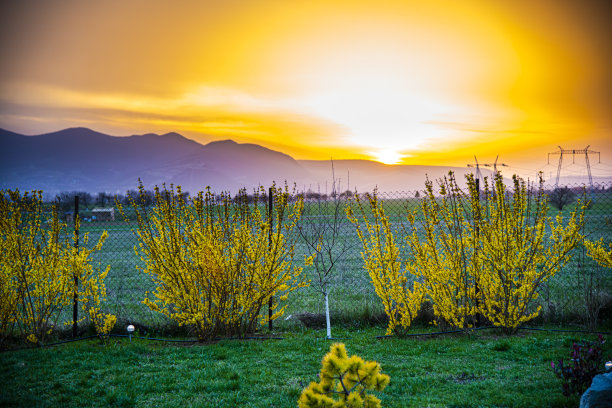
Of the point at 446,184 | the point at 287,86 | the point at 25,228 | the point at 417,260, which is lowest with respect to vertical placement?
the point at 417,260

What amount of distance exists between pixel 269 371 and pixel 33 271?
412 centimetres

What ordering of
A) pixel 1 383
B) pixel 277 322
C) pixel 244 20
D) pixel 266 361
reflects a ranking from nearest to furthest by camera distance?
pixel 1 383, pixel 266 361, pixel 277 322, pixel 244 20

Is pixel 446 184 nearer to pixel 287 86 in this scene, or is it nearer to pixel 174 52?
pixel 287 86

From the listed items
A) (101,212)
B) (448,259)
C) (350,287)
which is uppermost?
(101,212)

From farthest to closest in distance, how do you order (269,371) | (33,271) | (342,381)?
(33,271) → (269,371) → (342,381)

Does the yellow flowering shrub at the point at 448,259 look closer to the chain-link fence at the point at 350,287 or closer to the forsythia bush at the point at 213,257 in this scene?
the chain-link fence at the point at 350,287

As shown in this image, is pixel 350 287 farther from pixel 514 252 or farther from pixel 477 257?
pixel 514 252

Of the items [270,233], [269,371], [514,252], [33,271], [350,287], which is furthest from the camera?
[350,287]

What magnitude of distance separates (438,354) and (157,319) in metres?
4.84

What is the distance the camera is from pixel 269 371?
15.0ft

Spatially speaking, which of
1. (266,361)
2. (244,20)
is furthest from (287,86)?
(266,361)

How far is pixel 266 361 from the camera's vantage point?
495 centimetres

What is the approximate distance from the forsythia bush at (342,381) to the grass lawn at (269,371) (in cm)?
182

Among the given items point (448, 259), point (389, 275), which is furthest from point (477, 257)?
point (389, 275)
